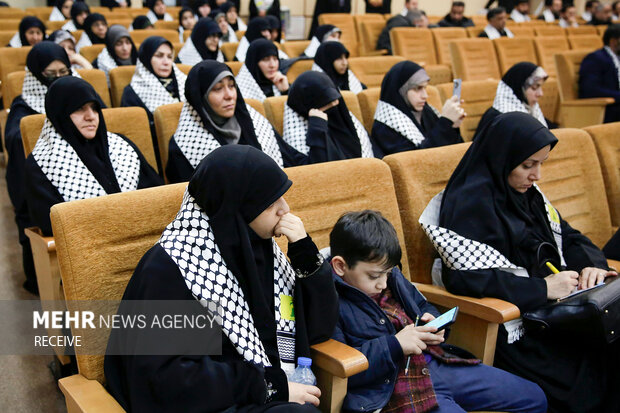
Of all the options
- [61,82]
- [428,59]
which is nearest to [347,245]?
[61,82]

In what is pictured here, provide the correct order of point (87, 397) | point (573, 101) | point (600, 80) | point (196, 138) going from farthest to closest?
point (600, 80), point (573, 101), point (196, 138), point (87, 397)

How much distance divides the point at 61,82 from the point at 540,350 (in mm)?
2071

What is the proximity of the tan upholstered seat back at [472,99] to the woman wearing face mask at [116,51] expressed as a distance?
2.59 metres

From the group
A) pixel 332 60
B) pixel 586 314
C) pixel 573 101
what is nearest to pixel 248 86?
pixel 332 60

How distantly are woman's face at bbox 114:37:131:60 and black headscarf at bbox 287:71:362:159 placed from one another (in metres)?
2.29

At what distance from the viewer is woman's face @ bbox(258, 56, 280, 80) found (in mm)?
3941

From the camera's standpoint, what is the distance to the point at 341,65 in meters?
4.16

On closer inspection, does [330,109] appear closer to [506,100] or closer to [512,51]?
[506,100]

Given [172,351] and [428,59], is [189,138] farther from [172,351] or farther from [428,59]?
[428,59]

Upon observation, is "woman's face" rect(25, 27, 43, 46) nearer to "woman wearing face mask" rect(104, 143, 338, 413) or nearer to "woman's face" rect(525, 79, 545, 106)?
"woman's face" rect(525, 79, 545, 106)

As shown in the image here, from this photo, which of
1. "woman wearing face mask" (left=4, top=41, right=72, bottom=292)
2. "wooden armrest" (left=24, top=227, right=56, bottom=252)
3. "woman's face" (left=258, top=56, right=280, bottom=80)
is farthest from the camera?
"woman's face" (left=258, top=56, right=280, bottom=80)

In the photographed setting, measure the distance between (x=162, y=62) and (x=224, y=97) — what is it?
1.31 meters

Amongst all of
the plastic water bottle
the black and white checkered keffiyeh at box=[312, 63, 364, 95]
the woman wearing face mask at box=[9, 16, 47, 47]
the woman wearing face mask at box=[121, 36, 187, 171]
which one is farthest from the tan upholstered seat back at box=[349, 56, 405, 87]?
the plastic water bottle

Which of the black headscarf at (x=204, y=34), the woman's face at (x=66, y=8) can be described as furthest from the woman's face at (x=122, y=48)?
the woman's face at (x=66, y=8)
